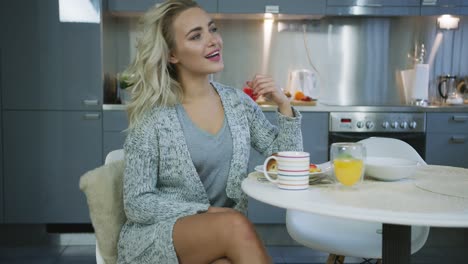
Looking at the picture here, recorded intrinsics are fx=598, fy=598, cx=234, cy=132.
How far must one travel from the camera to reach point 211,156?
1826mm

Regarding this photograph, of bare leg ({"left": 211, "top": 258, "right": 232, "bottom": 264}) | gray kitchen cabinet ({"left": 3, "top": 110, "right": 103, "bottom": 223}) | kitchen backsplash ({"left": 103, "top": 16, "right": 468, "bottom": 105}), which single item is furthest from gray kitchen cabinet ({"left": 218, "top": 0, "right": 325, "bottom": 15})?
bare leg ({"left": 211, "top": 258, "right": 232, "bottom": 264})

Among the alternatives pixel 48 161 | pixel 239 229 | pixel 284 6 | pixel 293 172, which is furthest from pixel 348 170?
pixel 48 161

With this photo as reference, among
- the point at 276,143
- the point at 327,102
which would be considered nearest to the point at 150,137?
the point at 276,143

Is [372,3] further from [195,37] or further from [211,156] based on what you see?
[211,156]

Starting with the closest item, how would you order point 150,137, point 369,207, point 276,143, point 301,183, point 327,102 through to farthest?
point 369,207 < point 301,183 < point 150,137 < point 276,143 < point 327,102

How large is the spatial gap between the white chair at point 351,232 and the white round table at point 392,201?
0.47 metres

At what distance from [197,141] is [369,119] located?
2.03 meters

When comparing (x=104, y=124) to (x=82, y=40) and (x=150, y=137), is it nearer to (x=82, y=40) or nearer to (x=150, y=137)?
(x=82, y=40)

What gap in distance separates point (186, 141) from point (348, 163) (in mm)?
597

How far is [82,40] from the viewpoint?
12.0 feet

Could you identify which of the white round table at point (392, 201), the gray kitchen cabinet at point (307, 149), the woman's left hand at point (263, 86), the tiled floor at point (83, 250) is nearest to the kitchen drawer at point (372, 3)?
the gray kitchen cabinet at point (307, 149)

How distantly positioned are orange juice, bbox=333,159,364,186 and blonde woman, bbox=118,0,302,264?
0.27 metres

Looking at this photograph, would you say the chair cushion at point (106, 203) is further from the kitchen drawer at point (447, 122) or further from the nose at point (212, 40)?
the kitchen drawer at point (447, 122)

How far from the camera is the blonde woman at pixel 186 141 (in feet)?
5.18
